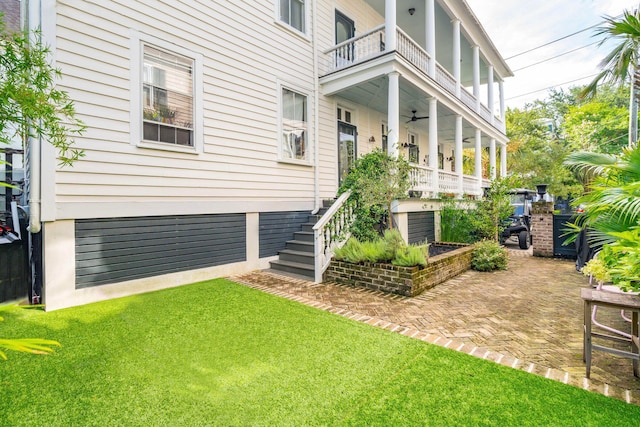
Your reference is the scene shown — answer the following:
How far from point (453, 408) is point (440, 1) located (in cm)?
1069

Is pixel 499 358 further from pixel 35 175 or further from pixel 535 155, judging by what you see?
pixel 535 155

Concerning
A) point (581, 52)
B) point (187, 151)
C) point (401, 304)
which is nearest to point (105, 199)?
point (187, 151)

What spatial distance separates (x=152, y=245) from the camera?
5246 mm

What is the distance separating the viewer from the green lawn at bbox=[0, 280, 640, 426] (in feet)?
7.04

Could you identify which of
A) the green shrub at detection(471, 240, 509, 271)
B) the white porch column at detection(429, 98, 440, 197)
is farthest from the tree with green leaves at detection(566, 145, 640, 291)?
the white porch column at detection(429, 98, 440, 197)

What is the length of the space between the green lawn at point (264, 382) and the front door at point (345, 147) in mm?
6032

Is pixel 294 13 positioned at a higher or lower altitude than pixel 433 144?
higher

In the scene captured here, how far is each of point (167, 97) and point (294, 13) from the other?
14.3 feet

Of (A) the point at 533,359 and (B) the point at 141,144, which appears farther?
(B) the point at 141,144

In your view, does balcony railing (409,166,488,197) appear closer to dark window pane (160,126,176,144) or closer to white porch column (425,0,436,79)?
white porch column (425,0,436,79)

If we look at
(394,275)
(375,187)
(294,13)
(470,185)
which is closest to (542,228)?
(470,185)

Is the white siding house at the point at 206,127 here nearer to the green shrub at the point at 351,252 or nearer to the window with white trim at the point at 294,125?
the window with white trim at the point at 294,125

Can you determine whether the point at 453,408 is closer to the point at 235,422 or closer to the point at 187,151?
the point at 235,422

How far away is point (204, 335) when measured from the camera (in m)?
3.42
